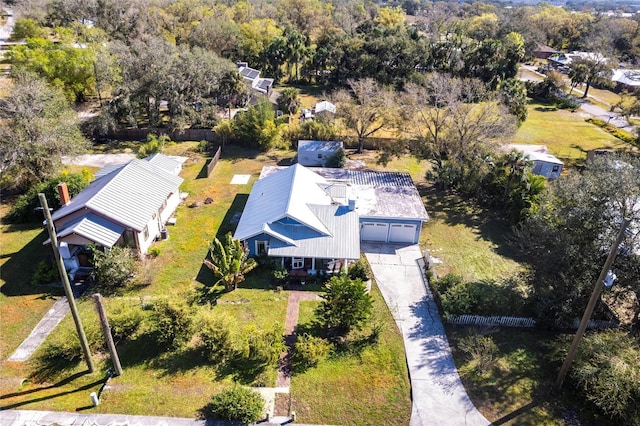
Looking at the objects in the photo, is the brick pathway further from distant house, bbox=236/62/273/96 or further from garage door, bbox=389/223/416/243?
distant house, bbox=236/62/273/96

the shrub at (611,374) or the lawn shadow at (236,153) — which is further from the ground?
the shrub at (611,374)

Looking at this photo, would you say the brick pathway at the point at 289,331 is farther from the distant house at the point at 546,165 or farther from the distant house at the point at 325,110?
the distant house at the point at 546,165

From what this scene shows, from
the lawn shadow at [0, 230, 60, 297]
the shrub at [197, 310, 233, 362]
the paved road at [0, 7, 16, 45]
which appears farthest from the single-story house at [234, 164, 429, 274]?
the paved road at [0, 7, 16, 45]

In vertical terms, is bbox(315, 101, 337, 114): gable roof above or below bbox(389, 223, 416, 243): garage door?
→ above

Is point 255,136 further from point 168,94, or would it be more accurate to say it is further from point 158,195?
point 158,195

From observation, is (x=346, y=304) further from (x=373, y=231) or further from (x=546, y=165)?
(x=546, y=165)

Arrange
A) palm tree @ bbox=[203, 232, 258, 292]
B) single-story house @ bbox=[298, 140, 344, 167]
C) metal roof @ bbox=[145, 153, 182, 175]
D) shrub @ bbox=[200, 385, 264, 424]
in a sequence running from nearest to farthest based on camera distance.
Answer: shrub @ bbox=[200, 385, 264, 424], palm tree @ bbox=[203, 232, 258, 292], metal roof @ bbox=[145, 153, 182, 175], single-story house @ bbox=[298, 140, 344, 167]

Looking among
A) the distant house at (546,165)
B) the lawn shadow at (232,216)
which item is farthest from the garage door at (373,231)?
the distant house at (546,165)
